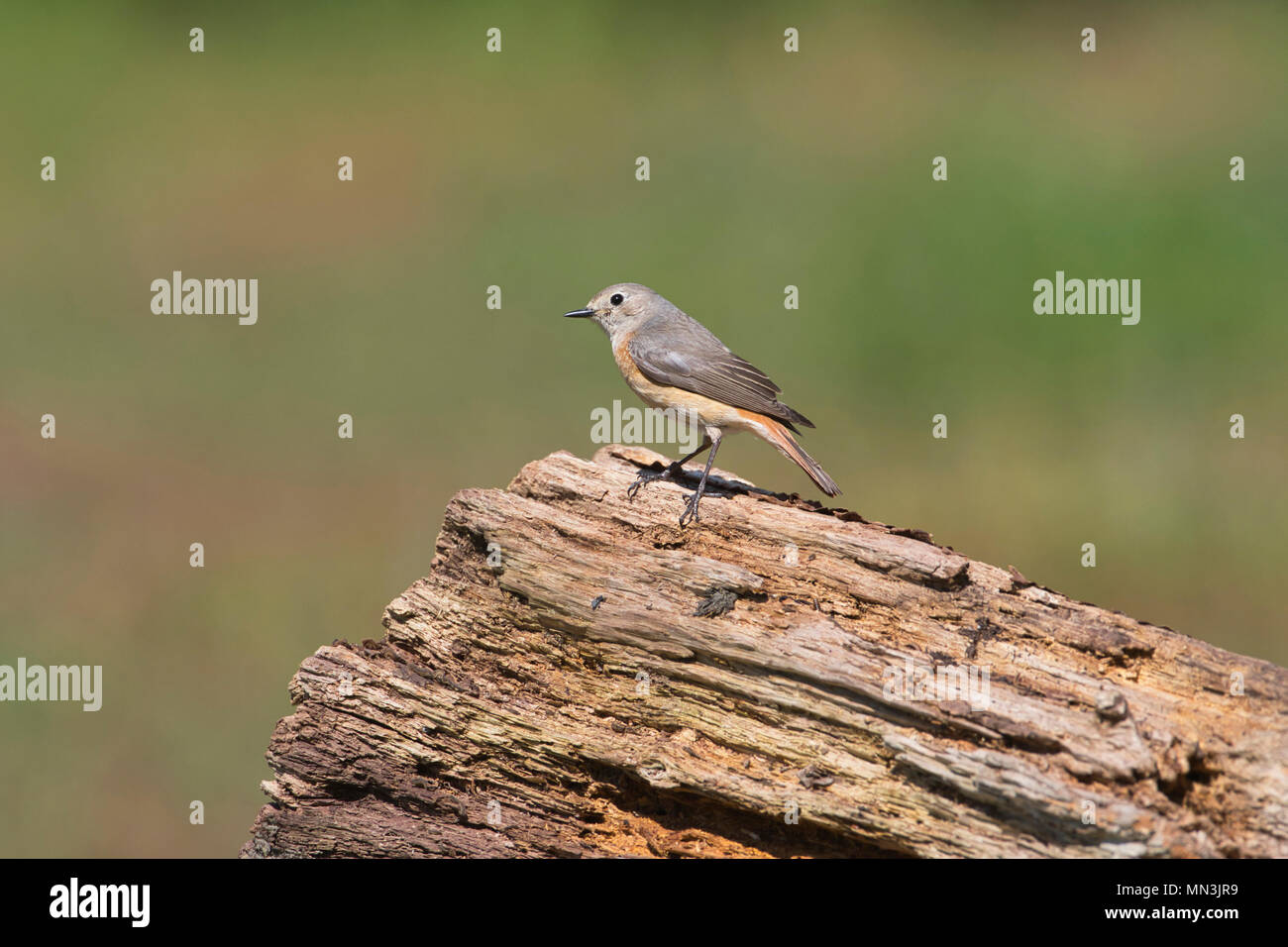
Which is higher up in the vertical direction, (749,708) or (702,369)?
(702,369)

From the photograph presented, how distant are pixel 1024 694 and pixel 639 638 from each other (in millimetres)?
1631

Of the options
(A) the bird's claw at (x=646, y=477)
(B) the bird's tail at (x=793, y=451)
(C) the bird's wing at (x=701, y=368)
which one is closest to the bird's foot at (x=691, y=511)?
(A) the bird's claw at (x=646, y=477)

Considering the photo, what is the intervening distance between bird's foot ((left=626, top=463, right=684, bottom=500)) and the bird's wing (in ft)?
1.79

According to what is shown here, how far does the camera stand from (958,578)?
4.80 meters

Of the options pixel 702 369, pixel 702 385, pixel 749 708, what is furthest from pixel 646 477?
pixel 749 708

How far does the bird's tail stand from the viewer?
6109 mm

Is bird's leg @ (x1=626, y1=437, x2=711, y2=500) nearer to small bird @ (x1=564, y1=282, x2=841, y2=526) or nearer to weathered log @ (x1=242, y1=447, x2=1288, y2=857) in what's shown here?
small bird @ (x1=564, y1=282, x2=841, y2=526)

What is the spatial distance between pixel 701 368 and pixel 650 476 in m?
0.92

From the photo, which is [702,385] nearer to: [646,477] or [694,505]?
[646,477]

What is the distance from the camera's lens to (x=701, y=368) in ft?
21.8

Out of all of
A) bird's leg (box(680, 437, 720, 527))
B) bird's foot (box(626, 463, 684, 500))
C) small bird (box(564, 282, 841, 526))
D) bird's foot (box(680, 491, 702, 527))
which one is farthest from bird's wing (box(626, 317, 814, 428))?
bird's foot (box(680, 491, 702, 527))

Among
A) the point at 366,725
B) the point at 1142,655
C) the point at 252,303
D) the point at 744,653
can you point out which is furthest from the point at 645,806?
the point at 252,303

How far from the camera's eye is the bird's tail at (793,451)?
611 cm

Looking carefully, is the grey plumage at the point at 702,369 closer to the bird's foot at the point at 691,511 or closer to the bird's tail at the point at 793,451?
the bird's tail at the point at 793,451
